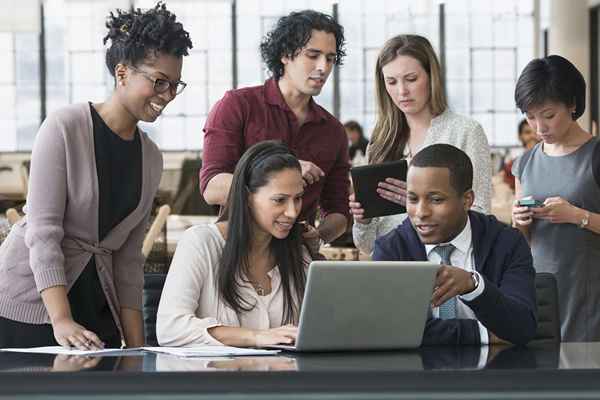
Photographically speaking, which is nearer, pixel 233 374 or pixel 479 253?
pixel 233 374

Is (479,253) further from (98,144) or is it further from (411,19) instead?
(411,19)

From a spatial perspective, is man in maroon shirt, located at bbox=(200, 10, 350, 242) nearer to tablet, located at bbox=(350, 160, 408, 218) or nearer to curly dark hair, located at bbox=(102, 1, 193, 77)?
tablet, located at bbox=(350, 160, 408, 218)

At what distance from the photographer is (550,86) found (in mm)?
3107

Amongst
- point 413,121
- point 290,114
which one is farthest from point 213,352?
point 413,121

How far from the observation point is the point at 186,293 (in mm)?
2404

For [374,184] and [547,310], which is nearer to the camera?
[547,310]

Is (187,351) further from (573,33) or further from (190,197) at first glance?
(573,33)

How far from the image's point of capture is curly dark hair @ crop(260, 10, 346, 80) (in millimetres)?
2943

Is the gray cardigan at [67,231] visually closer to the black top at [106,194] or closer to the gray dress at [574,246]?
the black top at [106,194]

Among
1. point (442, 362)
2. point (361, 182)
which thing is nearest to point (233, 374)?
point (442, 362)

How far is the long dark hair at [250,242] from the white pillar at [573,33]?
10.9m

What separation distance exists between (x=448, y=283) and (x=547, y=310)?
2.07 feet

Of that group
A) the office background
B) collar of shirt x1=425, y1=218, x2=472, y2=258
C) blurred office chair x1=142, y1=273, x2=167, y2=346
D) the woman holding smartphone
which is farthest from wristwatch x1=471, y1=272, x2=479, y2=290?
the office background

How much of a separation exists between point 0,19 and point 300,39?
1098cm
